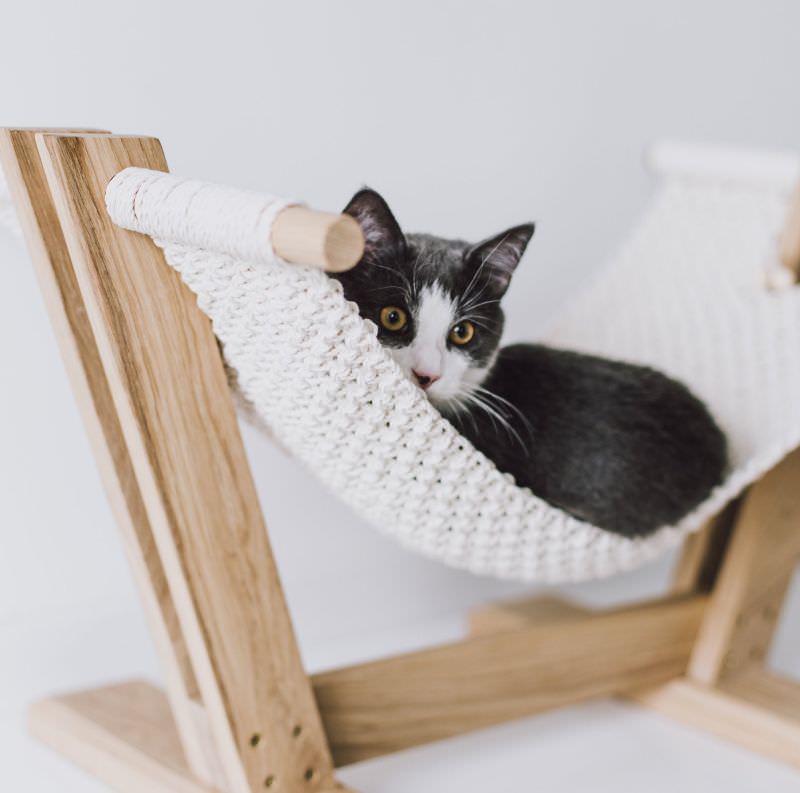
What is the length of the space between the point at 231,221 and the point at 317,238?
9cm

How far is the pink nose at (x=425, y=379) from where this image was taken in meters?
0.92

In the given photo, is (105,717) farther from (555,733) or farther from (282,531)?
(555,733)

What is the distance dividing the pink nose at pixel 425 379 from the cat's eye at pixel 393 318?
43 millimetres

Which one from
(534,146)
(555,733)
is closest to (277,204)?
(555,733)

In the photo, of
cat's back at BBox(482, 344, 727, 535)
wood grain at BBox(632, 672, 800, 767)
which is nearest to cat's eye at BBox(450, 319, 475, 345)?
cat's back at BBox(482, 344, 727, 535)

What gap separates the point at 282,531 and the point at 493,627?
341 mm

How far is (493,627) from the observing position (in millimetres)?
1551

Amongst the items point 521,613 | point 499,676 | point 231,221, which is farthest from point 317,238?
point 521,613

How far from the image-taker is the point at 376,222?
2.80 feet

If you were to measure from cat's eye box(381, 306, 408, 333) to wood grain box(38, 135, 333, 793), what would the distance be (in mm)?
151

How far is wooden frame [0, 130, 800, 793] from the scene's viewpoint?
0.88 metres

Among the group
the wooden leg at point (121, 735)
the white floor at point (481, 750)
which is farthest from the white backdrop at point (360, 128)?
the wooden leg at point (121, 735)

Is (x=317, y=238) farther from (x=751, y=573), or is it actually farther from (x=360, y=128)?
(x=751, y=573)

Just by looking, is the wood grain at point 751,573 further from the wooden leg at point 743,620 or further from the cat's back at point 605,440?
the cat's back at point 605,440
